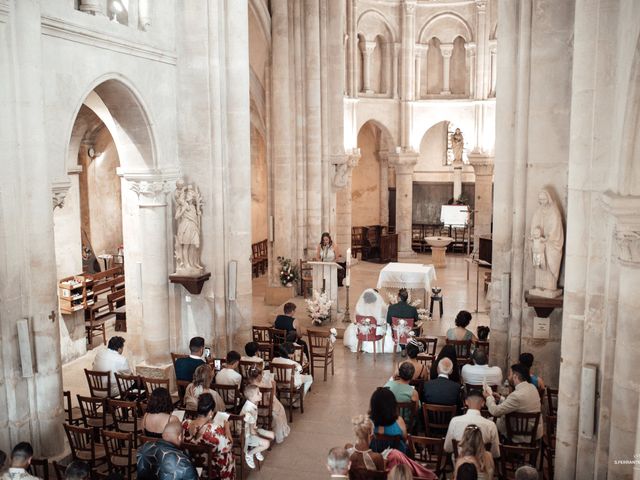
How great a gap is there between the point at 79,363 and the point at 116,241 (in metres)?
7.14

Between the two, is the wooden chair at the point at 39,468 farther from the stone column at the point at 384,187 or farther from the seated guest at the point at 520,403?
the stone column at the point at 384,187

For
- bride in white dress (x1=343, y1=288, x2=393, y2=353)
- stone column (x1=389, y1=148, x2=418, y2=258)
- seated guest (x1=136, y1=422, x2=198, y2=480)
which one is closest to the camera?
seated guest (x1=136, y1=422, x2=198, y2=480)

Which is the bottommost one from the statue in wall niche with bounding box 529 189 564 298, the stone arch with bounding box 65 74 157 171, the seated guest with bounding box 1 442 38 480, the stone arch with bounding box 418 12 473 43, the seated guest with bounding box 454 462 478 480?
the seated guest with bounding box 1 442 38 480

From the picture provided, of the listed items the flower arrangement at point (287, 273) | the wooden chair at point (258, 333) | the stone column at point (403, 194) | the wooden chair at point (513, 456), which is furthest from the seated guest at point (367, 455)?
the stone column at point (403, 194)

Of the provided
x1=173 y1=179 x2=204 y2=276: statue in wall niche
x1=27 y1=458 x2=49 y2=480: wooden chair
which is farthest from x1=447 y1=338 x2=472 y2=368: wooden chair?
x1=27 y1=458 x2=49 y2=480: wooden chair

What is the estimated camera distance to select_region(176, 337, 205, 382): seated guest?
998 cm

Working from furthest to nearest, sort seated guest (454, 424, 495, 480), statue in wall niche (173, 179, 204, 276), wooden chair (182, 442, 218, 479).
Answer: statue in wall niche (173, 179, 204, 276), wooden chair (182, 442, 218, 479), seated guest (454, 424, 495, 480)

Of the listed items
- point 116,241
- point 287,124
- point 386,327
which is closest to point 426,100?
point 287,124

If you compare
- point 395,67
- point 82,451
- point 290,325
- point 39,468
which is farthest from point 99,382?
point 395,67

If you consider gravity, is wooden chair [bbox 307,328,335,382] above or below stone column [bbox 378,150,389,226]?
below

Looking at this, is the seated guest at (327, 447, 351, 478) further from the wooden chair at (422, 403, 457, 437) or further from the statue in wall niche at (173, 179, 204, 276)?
the statue in wall niche at (173, 179, 204, 276)

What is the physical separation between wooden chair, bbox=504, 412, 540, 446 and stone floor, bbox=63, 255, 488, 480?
7.72ft

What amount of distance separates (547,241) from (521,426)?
3.16m

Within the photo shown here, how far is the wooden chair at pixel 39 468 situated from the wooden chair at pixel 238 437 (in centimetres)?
205
